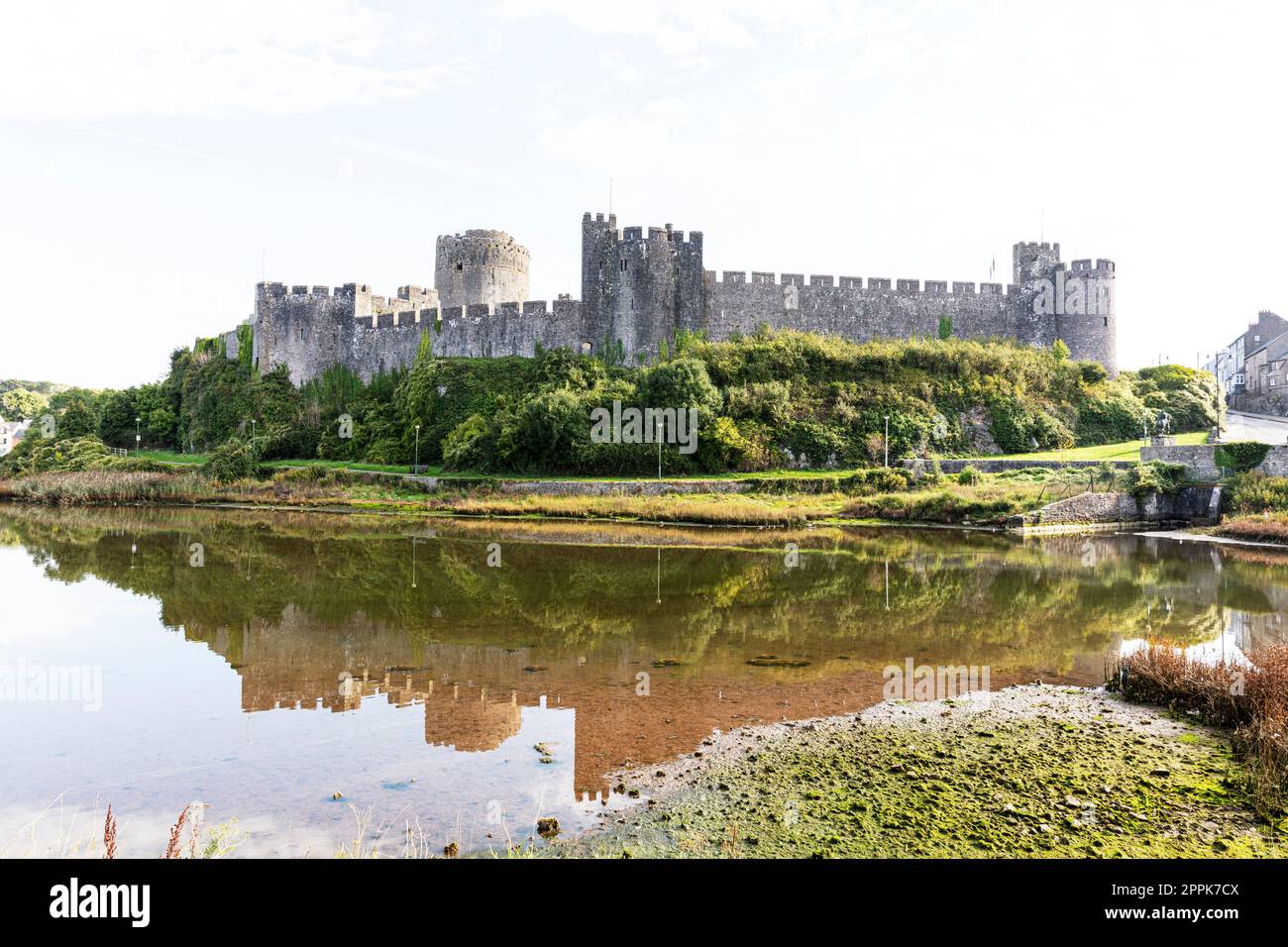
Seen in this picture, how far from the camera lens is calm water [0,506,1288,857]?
5.10 metres

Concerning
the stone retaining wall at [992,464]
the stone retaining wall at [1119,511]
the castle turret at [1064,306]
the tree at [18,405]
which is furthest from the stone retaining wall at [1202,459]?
the tree at [18,405]

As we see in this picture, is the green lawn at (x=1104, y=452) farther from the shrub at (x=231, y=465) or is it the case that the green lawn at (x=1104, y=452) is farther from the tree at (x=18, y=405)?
the tree at (x=18, y=405)

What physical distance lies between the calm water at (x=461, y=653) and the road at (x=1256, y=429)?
13.0m

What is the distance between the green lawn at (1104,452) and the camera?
28.5 m

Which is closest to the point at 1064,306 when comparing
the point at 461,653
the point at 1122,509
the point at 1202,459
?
the point at 1202,459

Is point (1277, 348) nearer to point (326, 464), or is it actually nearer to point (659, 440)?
point (659, 440)

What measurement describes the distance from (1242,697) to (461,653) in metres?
6.92

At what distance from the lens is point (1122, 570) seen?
15.4m

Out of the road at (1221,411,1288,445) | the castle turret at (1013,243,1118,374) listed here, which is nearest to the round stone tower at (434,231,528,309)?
the castle turret at (1013,243,1118,374)

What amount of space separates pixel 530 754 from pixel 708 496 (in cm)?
1993

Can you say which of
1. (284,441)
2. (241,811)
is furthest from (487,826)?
(284,441)

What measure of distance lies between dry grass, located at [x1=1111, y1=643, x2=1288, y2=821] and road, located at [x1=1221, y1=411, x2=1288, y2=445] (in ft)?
79.4
